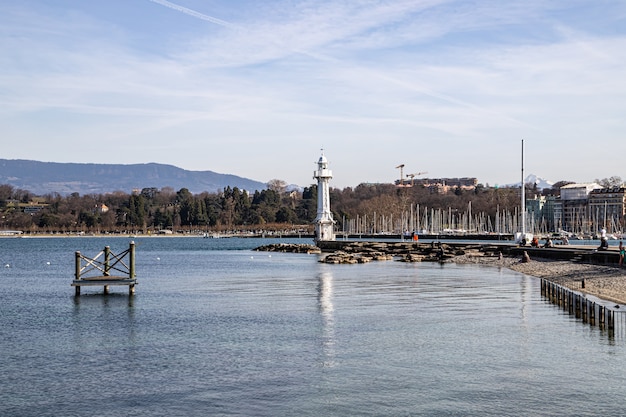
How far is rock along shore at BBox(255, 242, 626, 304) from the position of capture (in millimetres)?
43000

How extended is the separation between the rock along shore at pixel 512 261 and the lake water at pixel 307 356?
3.73m

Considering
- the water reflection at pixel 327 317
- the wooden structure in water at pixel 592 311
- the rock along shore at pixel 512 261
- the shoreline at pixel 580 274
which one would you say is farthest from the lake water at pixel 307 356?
the rock along shore at pixel 512 261

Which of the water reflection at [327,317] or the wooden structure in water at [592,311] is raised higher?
the wooden structure in water at [592,311]

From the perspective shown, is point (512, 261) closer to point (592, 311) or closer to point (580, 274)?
point (580, 274)

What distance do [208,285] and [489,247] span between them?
147 feet

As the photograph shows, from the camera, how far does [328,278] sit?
6038 centimetres

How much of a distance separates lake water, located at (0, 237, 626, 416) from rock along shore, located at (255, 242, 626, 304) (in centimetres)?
373

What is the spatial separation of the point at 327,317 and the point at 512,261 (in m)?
44.8

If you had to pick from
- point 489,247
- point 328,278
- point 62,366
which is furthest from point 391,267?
point 62,366

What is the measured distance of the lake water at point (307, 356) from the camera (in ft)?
64.5

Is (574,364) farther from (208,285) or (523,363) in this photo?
(208,285)

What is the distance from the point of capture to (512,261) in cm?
7569

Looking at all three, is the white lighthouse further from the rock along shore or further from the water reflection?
the water reflection

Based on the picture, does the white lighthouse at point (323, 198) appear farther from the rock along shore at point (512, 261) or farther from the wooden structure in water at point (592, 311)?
the wooden structure in water at point (592, 311)
